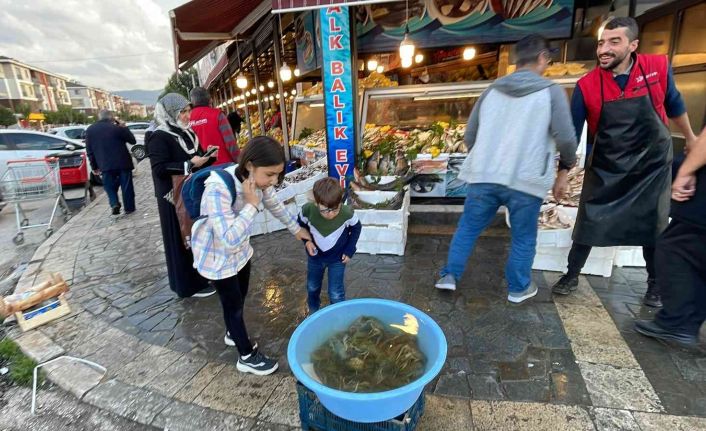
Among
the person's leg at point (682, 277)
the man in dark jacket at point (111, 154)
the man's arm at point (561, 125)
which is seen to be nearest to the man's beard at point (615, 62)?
the man's arm at point (561, 125)

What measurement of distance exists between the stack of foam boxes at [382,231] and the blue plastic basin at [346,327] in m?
2.12

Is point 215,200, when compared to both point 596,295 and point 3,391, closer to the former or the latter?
point 3,391

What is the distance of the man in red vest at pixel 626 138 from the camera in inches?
97.7

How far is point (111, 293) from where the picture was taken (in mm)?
3846

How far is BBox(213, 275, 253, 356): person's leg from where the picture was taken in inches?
88.4

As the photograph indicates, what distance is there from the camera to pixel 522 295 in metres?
3.09

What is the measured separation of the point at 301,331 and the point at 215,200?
0.84 meters

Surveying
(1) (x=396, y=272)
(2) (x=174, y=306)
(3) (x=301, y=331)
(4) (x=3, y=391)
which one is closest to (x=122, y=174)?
(2) (x=174, y=306)

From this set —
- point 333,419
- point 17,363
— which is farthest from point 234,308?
point 17,363

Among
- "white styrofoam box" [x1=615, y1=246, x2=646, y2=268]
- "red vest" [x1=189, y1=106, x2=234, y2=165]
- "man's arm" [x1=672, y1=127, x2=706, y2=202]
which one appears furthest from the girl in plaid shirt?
"white styrofoam box" [x1=615, y1=246, x2=646, y2=268]

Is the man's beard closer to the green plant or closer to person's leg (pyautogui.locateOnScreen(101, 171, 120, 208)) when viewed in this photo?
the green plant

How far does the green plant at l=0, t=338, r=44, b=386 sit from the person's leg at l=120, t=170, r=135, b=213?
422cm

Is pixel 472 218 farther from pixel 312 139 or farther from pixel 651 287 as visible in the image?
pixel 312 139

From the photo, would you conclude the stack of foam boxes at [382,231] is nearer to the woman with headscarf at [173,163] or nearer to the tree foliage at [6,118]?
the woman with headscarf at [173,163]
